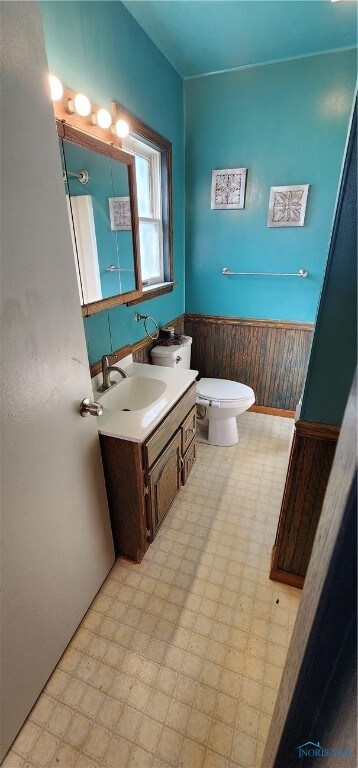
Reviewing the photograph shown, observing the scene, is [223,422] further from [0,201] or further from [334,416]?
[0,201]

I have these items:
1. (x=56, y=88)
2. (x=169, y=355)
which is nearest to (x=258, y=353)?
(x=169, y=355)

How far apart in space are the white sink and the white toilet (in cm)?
52

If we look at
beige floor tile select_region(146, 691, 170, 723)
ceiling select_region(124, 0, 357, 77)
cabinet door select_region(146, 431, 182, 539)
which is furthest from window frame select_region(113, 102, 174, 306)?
beige floor tile select_region(146, 691, 170, 723)

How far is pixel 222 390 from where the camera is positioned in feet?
7.48

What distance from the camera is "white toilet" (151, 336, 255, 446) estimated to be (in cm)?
218

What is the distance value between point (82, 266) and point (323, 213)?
1.78m

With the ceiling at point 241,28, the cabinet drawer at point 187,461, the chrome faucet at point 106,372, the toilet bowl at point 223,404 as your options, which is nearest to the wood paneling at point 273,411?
the toilet bowl at point 223,404

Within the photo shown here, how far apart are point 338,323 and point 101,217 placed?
1137 millimetres

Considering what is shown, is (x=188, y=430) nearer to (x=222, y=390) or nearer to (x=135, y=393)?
(x=135, y=393)

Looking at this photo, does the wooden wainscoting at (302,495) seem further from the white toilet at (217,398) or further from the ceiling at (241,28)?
the ceiling at (241,28)

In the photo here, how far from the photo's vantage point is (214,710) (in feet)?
3.47

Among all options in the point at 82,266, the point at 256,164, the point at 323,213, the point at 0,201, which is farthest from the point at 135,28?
the point at 0,201

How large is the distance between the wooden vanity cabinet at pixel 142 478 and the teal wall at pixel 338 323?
63 cm

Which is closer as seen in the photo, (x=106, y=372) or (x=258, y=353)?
(x=106, y=372)
